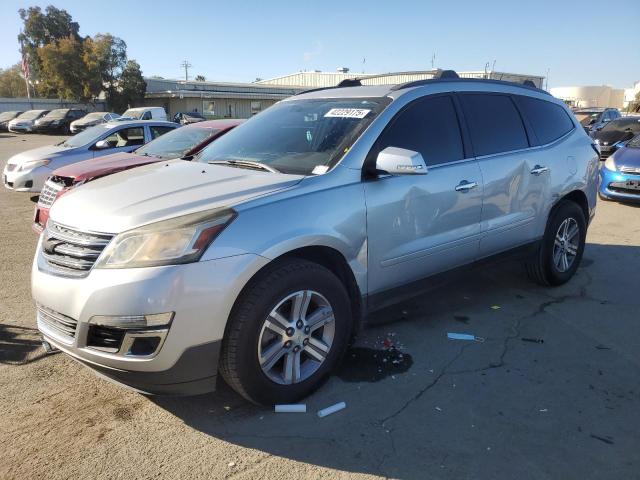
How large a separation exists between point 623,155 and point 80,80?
49.9 meters

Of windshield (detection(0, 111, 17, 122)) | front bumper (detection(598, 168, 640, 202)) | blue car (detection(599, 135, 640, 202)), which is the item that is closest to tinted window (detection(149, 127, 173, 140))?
front bumper (detection(598, 168, 640, 202))

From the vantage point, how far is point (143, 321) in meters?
2.45

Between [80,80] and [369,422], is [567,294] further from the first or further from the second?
[80,80]

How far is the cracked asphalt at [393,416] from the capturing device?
8.26ft

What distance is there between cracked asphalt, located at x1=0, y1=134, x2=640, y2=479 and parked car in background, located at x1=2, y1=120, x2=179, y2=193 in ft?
19.1

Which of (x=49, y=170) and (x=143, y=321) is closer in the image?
(x=143, y=321)

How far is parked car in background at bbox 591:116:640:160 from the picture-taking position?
577 inches

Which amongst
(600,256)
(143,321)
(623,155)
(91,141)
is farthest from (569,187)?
(91,141)

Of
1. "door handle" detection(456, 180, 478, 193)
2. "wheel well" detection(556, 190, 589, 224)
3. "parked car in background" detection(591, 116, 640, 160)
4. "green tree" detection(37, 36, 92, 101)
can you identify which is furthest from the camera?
"green tree" detection(37, 36, 92, 101)

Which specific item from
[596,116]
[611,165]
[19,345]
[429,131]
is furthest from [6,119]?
[429,131]

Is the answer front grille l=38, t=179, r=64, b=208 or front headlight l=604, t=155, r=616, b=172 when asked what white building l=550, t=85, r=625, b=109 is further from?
front grille l=38, t=179, r=64, b=208

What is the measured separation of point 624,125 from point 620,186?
25.3 feet

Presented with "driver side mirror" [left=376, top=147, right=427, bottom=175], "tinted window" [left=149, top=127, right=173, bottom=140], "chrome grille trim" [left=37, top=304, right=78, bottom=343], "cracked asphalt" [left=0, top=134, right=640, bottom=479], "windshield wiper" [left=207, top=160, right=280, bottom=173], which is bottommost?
"cracked asphalt" [left=0, top=134, right=640, bottom=479]

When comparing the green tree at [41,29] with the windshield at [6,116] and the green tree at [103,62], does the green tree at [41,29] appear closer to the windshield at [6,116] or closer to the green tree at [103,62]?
the green tree at [103,62]
